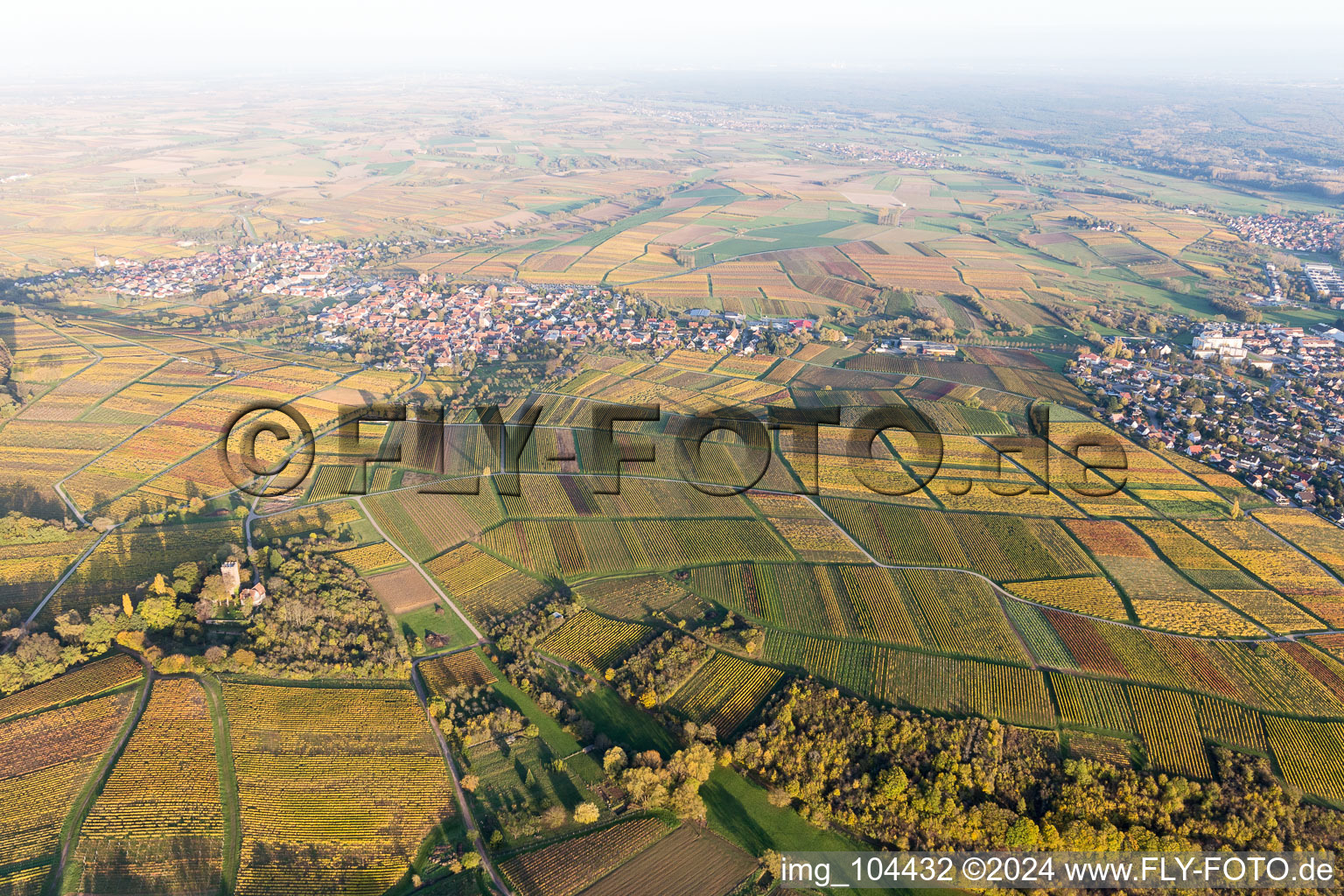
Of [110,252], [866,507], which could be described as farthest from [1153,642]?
[110,252]

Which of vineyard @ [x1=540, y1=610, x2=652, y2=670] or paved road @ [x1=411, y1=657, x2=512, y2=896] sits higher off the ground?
vineyard @ [x1=540, y1=610, x2=652, y2=670]

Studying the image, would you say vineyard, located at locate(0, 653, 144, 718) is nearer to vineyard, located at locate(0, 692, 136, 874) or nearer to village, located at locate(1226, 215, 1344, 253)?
vineyard, located at locate(0, 692, 136, 874)

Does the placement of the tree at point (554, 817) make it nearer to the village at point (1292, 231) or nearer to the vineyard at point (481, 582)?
the vineyard at point (481, 582)

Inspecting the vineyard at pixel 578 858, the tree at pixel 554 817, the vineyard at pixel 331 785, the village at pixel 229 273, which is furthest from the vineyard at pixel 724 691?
the village at pixel 229 273

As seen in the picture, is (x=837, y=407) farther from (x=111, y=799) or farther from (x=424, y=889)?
(x=111, y=799)

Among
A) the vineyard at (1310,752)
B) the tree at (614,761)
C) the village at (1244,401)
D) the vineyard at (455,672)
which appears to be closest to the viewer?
the vineyard at (1310,752)

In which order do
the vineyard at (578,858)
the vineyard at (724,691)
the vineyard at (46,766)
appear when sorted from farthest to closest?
the vineyard at (724,691), the vineyard at (46,766), the vineyard at (578,858)

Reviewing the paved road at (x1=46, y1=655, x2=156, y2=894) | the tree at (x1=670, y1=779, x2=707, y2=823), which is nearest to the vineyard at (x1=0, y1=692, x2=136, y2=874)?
the paved road at (x1=46, y1=655, x2=156, y2=894)

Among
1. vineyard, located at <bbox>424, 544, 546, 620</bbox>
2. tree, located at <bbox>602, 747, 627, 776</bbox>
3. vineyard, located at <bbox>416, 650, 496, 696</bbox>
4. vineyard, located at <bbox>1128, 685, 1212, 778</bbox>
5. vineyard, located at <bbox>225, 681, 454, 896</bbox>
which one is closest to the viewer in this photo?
vineyard, located at <bbox>225, 681, 454, 896</bbox>
